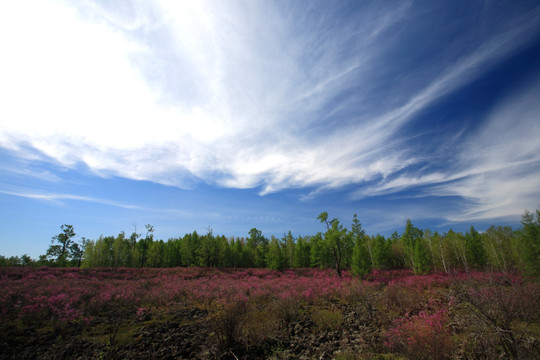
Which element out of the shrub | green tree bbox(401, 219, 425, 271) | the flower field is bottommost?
the shrub

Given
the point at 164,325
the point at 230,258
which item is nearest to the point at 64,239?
the point at 230,258

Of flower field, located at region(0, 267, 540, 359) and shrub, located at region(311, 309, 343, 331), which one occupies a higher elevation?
flower field, located at region(0, 267, 540, 359)

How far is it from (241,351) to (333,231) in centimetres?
2250

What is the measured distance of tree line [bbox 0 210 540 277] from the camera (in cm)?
2781

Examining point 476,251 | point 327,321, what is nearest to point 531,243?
point 476,251

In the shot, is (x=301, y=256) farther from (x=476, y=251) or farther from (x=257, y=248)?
(x=476, y=251)

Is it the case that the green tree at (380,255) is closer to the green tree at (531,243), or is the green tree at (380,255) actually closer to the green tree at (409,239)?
the green tree at (409,239)

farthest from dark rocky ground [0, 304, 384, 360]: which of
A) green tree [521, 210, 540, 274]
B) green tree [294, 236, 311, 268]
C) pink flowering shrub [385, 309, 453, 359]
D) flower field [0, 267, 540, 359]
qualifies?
green tree [294, 236, 311, 268]

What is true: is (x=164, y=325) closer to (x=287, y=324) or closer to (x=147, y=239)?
(x=287, y=324)

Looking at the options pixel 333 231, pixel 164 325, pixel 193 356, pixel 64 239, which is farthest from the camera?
pixel 64 239

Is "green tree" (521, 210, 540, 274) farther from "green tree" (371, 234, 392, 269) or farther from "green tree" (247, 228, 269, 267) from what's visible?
"green tree" (247, 228, 269, 267)

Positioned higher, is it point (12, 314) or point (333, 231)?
point (333, 231)

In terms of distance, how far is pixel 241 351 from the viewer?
25.2 ft

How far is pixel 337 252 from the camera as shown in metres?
31.5
